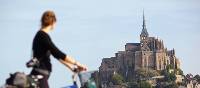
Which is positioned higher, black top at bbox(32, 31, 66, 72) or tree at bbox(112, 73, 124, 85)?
tree at bbox(112, 73, 124, 85)

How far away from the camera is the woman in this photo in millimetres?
8117

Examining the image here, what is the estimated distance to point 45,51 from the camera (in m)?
8.17

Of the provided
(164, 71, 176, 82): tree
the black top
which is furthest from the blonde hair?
(164, 71, 176, 82): tree

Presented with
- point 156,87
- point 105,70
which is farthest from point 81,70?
point 105,70

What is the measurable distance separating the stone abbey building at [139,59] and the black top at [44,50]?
534ft

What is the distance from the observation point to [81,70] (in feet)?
Answer: 27.6

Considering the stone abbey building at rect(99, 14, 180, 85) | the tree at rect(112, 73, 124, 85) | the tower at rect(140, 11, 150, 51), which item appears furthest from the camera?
the tower at rect(140, 11, 150, 51)

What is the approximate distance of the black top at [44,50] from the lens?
26.7 ft

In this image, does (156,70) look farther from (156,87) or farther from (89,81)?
(89,81)

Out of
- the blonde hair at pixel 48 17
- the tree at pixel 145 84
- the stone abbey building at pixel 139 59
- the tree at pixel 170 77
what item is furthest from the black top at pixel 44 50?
the stone abbey building at pixel 139 59

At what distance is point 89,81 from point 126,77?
166694 mm

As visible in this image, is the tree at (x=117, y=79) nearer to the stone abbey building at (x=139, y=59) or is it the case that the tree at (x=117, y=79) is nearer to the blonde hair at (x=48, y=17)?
the stone abbey building at (x=139, y=59)

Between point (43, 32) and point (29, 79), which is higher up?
point (43, 32)

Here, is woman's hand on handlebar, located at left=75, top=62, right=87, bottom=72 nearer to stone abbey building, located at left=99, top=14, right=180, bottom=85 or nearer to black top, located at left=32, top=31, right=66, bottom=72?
black top, located at left=32, top=31, right=66, bottom=72
